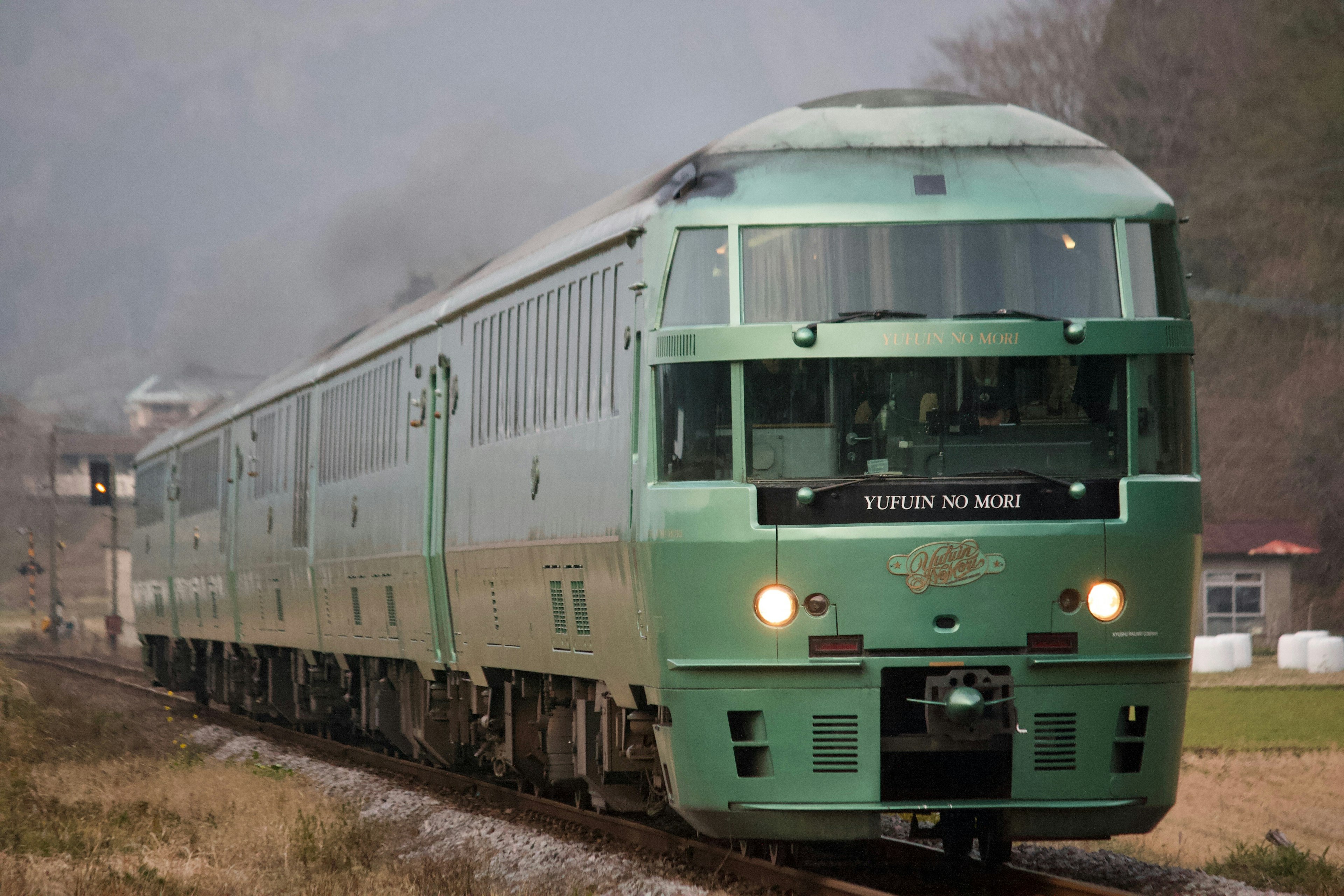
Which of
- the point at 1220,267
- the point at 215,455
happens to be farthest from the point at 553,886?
the point at 1220,267

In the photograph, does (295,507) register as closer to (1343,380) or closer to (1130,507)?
(1130,507)

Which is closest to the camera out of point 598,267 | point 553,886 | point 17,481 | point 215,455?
point 553,886

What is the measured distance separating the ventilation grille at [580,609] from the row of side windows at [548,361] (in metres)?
0.91

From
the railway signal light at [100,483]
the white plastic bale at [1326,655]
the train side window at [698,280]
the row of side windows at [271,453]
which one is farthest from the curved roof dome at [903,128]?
the white plastic bale at [1326,655]

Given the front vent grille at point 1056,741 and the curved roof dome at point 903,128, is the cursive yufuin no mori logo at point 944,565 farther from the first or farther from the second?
the curved roof dome at point 903,128

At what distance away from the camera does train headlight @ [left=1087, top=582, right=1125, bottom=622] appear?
846cm

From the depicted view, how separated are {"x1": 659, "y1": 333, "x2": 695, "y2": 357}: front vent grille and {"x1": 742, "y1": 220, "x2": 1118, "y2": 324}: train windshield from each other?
0.28m

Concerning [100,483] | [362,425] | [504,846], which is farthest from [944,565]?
[100,483]

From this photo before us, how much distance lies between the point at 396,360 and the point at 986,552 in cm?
816

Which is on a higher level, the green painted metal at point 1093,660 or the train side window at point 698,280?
the train side window at point 698,280

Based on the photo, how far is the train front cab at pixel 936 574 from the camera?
27.6 feet

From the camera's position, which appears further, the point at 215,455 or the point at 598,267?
the point at 215,455

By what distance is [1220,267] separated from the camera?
2016 inches

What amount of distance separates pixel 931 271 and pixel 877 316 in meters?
0.35
